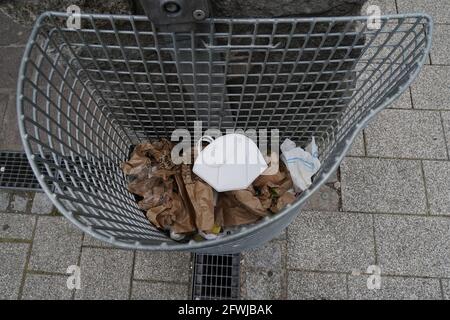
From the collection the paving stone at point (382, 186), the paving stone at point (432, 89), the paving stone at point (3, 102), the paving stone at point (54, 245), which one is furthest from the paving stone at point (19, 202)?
the paving stone at point (432, 89)

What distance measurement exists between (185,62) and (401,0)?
1985 millimetres

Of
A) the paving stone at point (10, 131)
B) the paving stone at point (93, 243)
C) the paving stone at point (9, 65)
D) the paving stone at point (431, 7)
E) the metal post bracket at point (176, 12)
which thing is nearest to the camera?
the metal post bracket at point (176, 12)

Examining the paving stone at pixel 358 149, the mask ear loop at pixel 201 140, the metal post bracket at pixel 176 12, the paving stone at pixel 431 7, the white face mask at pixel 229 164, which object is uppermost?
the paving stone at pixel 431 7

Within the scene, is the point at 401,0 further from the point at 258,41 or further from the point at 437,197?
the point at 258,41

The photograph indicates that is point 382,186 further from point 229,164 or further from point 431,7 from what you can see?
point 431,7

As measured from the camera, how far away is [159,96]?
5.28 feet

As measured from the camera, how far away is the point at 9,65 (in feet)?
7.72

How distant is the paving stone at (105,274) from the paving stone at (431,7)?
2.29 metres

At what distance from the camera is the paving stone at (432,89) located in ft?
7.29

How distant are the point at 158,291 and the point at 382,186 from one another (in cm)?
131

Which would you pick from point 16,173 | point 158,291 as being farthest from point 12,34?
point 158,291

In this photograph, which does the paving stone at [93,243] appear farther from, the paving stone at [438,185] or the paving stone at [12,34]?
the paving stone at [438,185]

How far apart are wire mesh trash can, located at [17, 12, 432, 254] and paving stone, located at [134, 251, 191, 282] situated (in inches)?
20.3

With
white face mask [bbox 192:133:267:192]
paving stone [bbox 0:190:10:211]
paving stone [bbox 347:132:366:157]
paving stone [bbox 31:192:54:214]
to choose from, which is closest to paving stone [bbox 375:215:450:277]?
paving stone [bbox 347:132:366:157]
